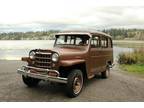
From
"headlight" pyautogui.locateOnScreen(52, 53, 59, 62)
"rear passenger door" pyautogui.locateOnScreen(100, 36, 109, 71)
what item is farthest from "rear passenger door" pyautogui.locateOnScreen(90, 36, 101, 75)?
"headlight" pyautogui.locateOnScreen(52, 53, 59, 62)

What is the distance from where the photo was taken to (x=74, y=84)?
8.84m

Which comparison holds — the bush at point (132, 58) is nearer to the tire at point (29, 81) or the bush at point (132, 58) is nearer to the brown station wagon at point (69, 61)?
the brown station wagon at point (69, 61)

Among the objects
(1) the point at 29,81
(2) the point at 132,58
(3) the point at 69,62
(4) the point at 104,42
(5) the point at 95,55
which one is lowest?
(1) the point at 29,81

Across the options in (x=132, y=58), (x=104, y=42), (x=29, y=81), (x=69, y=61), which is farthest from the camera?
(x=132, y=58)

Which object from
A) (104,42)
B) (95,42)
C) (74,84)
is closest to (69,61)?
(74,84)

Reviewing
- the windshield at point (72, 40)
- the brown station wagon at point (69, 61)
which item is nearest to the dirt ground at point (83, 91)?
the brown station wagon at point (69, 61)

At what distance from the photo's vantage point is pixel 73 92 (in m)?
8.70

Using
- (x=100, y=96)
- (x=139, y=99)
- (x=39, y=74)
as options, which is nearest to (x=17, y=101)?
(x=39, y=74)

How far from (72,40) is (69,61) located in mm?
2142

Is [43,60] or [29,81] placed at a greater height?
[43,60]

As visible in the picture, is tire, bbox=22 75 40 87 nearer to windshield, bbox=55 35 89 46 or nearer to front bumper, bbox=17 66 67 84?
front bumper, bbox=17 66 67 84

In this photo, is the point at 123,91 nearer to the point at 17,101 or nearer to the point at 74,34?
the point at 74,34

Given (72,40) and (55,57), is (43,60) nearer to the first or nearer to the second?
(55,57)

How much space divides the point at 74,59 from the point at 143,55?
12.9 meters
